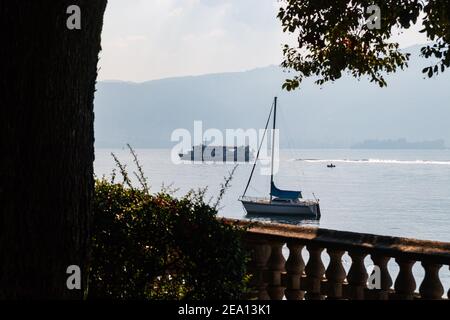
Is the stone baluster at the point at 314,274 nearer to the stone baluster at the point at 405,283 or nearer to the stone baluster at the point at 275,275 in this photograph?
the stone baluster at the point at 275,275

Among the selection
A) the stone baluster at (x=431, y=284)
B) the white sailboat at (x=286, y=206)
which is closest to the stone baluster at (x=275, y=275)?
the stone baluster at (x=431, y=284)

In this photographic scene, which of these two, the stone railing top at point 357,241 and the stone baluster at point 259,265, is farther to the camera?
the stone baluster at point 259,265

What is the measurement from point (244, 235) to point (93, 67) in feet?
10.1

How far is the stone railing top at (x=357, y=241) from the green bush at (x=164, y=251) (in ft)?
1.27

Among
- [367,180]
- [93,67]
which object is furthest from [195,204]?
[367,180]

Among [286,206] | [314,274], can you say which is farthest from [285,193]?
[314,274]

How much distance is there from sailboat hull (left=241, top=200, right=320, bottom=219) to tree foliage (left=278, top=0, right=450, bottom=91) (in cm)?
8997

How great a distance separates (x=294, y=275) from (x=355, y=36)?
14.6ft

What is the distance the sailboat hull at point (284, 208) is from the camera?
99.9 metres

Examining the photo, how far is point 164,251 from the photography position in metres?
5.70

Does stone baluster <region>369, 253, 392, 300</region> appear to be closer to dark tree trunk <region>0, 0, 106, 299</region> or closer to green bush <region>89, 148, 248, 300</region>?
green bush <region>89, 148, 248, 300</region>

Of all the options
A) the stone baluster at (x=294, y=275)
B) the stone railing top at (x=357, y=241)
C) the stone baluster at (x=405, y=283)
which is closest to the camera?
the stone railing top at (x=357, y=241)
